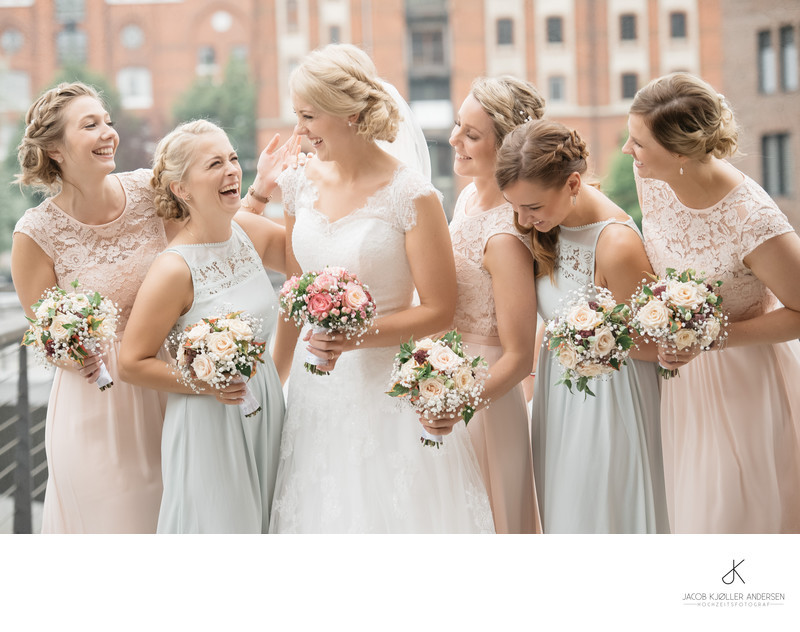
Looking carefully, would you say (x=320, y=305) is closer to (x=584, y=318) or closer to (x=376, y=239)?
(x=376, y=239)

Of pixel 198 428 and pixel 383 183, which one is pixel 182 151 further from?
pixel 198 428

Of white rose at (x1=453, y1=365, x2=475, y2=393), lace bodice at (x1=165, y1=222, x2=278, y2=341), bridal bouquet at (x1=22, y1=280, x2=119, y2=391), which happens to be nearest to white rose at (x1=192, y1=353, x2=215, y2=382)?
lace bodice at (x1=165, y1=222, x2=278, y2=341)

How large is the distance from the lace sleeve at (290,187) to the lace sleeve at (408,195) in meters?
0.43

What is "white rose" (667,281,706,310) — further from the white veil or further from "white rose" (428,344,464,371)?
the white veil

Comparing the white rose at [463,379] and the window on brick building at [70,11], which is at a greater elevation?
the window on brick building at [70,11]

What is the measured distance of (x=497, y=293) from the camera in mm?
2572

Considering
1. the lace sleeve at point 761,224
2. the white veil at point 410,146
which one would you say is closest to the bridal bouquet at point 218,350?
the white veil at point 410,146

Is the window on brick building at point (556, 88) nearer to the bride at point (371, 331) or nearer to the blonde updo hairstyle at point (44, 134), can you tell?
the bride at point (371, 331)

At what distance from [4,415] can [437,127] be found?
17751 millimetres

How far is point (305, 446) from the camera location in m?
2.67

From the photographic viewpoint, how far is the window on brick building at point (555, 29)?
84.4 feet

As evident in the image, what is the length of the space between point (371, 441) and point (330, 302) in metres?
0.59
